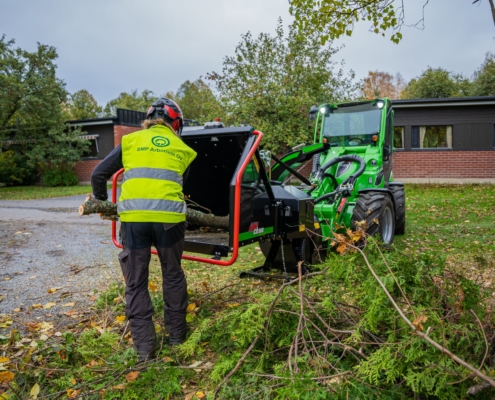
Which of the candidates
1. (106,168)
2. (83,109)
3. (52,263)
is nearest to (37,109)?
(52,263)

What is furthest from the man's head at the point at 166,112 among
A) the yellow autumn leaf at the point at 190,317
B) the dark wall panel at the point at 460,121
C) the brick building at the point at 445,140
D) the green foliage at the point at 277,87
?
the dark wall panel at the point at 460,121

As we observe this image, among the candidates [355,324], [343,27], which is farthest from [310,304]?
[343,27]

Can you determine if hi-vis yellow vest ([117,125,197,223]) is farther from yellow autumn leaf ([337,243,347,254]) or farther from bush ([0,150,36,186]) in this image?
bush ([0,150,36,186])

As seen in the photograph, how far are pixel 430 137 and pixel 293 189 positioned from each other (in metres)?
16.5

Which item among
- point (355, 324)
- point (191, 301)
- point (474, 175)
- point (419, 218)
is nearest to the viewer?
point (355, 324)

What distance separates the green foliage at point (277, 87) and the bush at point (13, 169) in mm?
12555

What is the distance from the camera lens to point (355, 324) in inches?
125

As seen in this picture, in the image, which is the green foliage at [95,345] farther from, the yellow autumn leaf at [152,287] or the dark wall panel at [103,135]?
the dark wall panel at [103,135]

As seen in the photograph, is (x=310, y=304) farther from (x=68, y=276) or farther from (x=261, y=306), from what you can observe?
(x=68, y=276)

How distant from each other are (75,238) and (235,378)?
22.7 ft

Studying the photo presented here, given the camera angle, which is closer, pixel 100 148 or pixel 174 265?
pixel 174 265

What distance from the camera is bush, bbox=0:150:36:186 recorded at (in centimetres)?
2353

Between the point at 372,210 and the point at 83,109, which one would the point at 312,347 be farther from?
the point at 83,109

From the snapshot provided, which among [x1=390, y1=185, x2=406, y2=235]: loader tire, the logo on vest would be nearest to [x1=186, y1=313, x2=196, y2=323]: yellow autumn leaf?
the logo on vest
